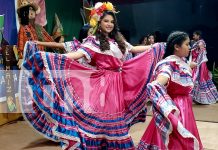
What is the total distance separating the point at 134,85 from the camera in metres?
2.93

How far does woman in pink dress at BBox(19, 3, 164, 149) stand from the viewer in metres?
2.67

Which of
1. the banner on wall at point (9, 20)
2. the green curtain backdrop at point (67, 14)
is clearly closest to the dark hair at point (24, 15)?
the banner on wall at point (9, 20)

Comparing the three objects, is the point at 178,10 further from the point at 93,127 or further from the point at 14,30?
the point at 93,127

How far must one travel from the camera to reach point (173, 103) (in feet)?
7.29

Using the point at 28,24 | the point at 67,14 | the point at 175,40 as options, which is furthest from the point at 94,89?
the point at 67,14

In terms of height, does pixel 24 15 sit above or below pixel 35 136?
above

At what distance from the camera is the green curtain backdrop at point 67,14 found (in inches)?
218

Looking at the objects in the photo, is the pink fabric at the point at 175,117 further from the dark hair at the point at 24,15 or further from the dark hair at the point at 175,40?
the dark hair at the point at 24,15

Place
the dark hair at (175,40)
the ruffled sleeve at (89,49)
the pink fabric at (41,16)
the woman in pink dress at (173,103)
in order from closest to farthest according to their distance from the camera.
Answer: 1. the woman in pink dress at (173,103)
2. the dark hair at (175,40)
3. the ruffled sleeve at (89,49)
4. the pink fabric at (41,16)

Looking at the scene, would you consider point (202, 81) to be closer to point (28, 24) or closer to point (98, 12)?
point (28, 24)

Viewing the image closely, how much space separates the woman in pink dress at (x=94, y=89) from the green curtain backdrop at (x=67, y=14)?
8.81ft

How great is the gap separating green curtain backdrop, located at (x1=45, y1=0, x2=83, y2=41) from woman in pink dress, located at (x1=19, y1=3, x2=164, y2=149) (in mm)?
2685

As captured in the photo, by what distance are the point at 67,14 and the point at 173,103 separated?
13.7 feet

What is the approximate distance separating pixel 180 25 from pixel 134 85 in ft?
12.6
